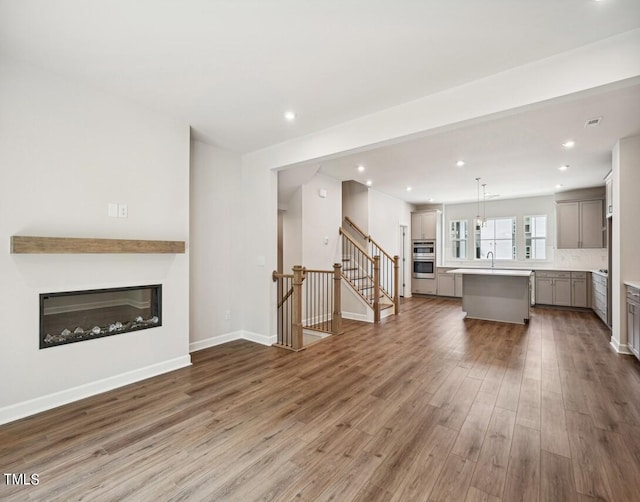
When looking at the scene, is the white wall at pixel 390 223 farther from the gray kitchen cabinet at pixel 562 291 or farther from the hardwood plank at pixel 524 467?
the hardwood plank at pixel 524 467

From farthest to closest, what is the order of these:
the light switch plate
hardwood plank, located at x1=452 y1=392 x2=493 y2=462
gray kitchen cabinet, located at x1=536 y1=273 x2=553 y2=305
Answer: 1. gray kitchen cabinet, located at x1=536 y1=273 x2=553 y2=305
2. the light switch plate
3. hardwood plank, located at x1=452 y1=392 x2=493 y2=462

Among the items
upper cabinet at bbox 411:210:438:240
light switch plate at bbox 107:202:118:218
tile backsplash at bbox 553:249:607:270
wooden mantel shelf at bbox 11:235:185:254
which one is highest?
upper cabinet at bbox 411:210:438:240

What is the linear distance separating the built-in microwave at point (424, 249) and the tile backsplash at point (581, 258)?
306 cm

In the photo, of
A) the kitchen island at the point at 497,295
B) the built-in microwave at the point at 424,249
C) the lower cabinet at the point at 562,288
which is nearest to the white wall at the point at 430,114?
the kitchen island at the point at 497,295

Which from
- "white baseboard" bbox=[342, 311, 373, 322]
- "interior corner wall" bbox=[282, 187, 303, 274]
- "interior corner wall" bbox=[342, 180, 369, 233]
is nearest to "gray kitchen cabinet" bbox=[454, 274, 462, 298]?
"interior corner wall" bbox=[342, 180, 369, 233]

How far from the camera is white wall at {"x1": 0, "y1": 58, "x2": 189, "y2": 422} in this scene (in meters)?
2.59

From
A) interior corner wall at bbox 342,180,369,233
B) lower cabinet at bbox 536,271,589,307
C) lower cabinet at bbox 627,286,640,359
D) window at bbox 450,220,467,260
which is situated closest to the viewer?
lower cabinet at bbox 627,286,640,359

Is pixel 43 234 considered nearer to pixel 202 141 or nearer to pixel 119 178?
pixel 119 178

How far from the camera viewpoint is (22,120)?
2643mm

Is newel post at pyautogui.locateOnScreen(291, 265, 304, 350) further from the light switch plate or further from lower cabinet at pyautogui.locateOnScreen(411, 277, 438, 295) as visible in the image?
lower cabinet at pyautogui.locateOnScreen(411, 277, 438, 295)

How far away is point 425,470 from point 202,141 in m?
4.49

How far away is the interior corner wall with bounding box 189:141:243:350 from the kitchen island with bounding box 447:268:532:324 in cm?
418

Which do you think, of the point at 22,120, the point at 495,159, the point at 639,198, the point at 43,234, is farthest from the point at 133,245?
the point at 639,198

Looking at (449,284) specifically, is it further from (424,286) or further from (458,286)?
(424,286)
